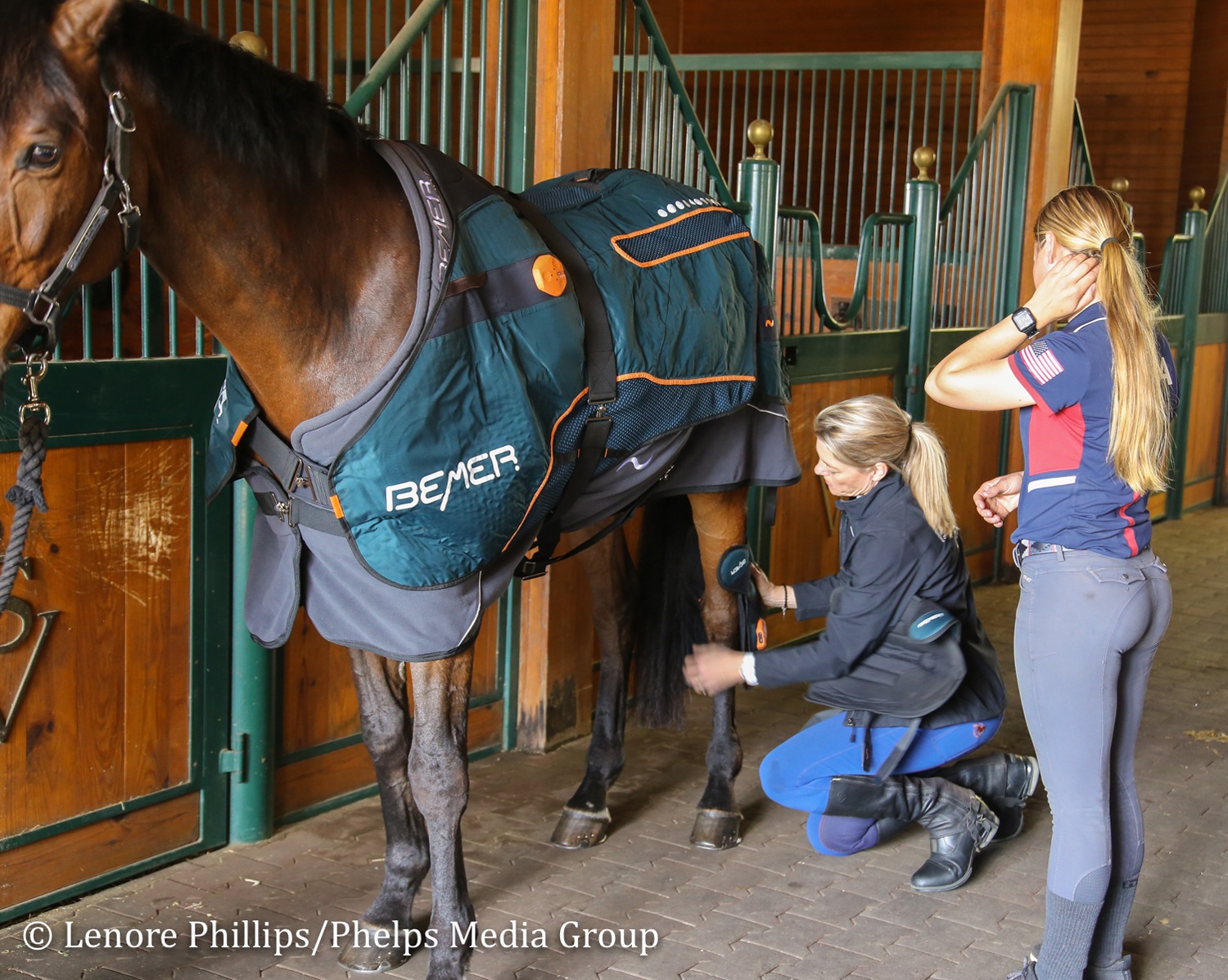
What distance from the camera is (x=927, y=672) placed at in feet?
8.59

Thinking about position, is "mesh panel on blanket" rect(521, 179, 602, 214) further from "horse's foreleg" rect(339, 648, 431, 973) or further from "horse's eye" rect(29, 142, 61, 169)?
"horse's eye" rect(29, 142, 61, 169)

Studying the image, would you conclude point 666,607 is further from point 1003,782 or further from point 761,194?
point 761,194

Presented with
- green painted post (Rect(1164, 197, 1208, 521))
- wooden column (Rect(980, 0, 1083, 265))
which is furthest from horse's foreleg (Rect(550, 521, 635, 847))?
green painted post (Rect(1164, 197, 1208, 521))

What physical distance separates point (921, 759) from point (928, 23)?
7.73 m

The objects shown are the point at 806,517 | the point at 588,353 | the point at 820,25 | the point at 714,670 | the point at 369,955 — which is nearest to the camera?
the point at 588,353

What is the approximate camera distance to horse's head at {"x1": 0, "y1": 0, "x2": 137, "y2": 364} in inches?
56.9

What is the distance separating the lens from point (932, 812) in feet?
8.87

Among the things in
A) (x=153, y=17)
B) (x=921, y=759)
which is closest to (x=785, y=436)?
(x=921, y=759)

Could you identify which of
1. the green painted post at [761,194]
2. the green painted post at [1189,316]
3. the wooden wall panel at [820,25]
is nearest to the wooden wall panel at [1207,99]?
the wooden wall panel at [820,25]

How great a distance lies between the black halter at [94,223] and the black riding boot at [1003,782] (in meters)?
2.12

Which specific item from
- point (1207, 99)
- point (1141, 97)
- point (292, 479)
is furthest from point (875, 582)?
point (1207, 99)

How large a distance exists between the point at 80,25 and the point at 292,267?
17.6 inches

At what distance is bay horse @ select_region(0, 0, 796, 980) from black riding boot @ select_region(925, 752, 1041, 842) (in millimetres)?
1270

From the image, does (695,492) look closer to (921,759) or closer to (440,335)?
(921,759)
